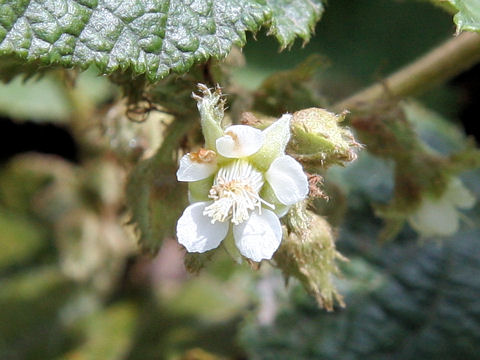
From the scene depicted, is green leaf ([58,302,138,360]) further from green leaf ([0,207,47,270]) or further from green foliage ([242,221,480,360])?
green foliage ([242,221,480,360])

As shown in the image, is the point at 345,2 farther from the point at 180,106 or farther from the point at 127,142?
the point at 180,106

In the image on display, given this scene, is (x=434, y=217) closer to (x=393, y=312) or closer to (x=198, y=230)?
(x=393, y=312)

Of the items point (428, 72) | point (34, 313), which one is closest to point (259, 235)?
point (428, 72)

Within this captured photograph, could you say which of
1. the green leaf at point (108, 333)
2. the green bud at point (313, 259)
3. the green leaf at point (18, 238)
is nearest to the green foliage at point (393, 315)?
A: the green leaf at point (108, 333)

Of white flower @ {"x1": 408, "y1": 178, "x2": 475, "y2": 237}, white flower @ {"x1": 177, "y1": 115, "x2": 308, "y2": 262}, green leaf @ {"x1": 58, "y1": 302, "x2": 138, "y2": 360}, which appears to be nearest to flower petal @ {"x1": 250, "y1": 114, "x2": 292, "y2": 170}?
white flower @ {"x1": 177, "y1": 115, "x2": 308, "y2": 262}

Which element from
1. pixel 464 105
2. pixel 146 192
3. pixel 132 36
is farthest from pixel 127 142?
pixel 464 105

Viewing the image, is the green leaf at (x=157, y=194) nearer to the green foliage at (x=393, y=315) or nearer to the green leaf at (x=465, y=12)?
the green leaf at (x=465, y=12)

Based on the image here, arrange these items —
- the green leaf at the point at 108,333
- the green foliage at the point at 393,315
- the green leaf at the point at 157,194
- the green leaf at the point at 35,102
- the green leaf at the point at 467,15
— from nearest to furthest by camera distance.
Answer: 1. the green leaf at the point at 467,15
2. the green leaf at the point at 157,194
3. the green foliage at the point at 393,315
4. the green leaf at the point at 108,333
5. the green leaf at the point at 35,102
